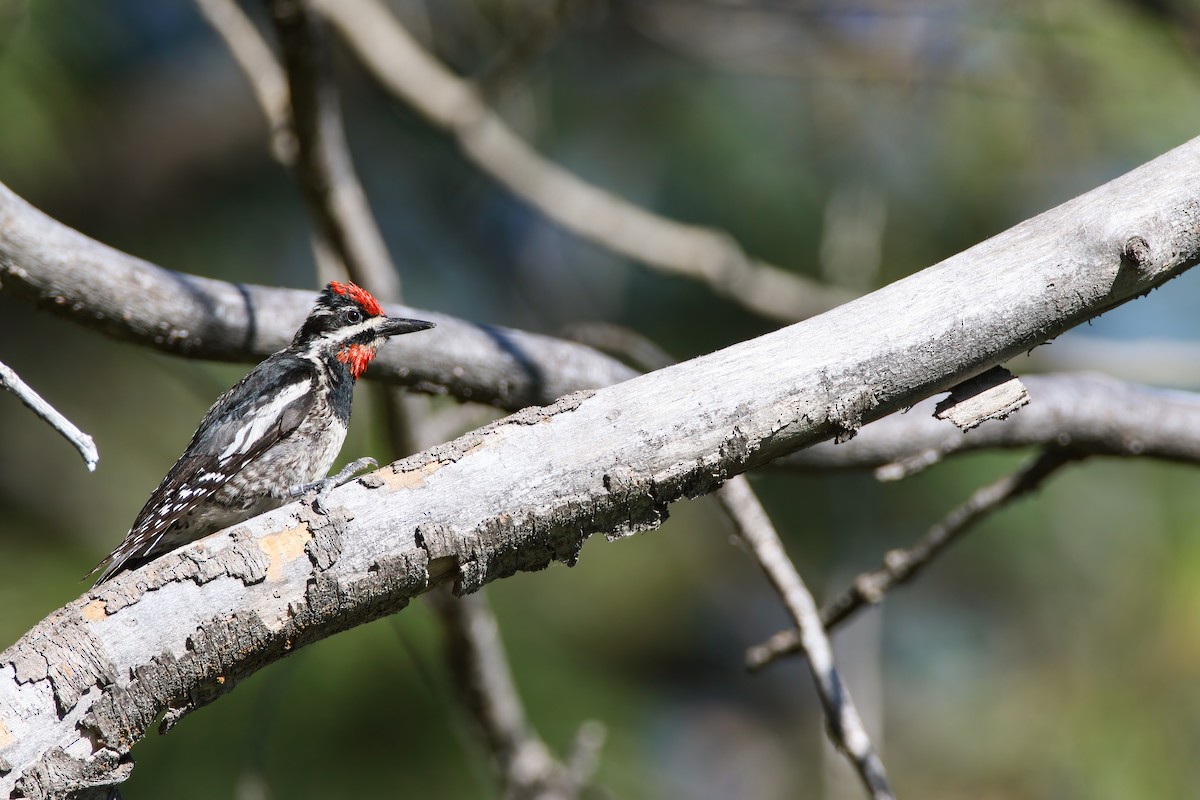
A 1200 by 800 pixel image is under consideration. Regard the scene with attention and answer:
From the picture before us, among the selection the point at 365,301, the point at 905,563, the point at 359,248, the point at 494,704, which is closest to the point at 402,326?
the point at 365,301

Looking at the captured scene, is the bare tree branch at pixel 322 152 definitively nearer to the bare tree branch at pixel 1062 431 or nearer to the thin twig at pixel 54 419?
the thin twig at pixel 54 419

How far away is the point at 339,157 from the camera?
3.50m

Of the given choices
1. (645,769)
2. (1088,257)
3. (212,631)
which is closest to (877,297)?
(1088,257)

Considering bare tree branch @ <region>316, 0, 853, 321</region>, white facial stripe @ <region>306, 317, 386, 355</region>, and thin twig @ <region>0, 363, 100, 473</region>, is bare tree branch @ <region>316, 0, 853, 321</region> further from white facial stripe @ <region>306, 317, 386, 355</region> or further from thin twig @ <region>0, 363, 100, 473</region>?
thin twig @ <region>0, 363, 100, 473</region>

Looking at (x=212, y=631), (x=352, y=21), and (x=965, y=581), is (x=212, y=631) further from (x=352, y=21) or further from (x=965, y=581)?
(x=965, y=581)

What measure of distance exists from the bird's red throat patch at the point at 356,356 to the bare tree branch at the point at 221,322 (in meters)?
0.21

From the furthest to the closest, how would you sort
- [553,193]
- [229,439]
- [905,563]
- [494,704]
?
[553,193] → [494,704] → [229,439] → [905,563]

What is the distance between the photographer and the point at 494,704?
4230 mm

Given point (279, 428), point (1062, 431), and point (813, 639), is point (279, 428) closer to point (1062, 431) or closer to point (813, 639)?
point (813, 639)

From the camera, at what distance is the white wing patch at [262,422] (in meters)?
3.24

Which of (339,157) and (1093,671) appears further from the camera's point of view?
(1093,671)

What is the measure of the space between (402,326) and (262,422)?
1.88ft

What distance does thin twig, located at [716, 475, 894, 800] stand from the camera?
8.41ft

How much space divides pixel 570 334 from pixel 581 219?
4.02 feet
